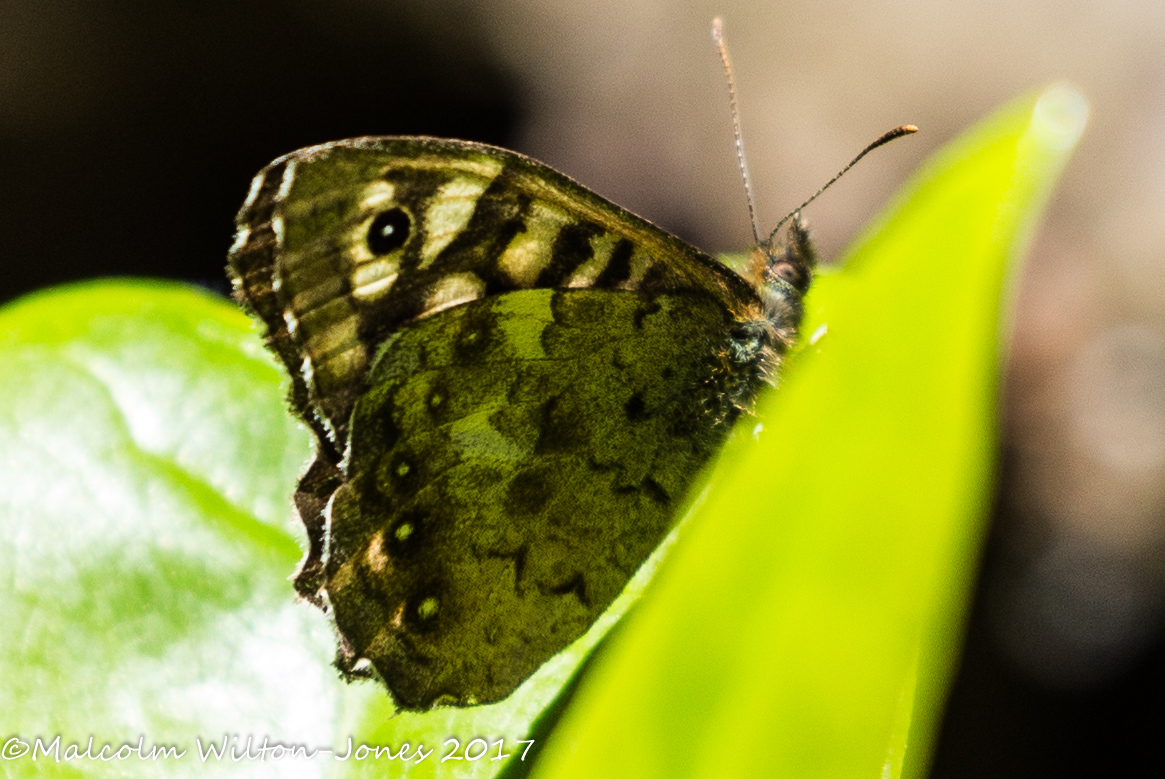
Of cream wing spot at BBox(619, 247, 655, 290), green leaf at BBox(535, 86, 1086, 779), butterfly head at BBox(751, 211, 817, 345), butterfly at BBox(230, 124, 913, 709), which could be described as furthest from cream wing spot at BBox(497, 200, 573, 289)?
green leaf at BBox(535, 86, 1086, 779)

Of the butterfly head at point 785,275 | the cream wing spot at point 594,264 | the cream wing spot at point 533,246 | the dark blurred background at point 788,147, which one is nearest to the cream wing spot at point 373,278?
the cream wing spot at point 533,246

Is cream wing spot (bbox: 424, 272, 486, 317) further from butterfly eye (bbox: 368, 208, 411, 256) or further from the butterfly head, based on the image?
the butterfly head

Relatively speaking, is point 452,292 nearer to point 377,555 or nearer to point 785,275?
point 377,555

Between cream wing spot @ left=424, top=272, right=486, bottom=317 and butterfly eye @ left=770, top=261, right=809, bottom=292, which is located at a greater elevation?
butterfly eye @ left=770, top=261, right=809, bottom=292

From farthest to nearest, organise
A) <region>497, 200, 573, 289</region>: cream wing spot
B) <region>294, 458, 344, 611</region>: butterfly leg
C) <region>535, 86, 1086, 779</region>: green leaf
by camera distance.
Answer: <region>497, 200, 573, 289</region>: cream wing spot < <region>294, 458, 344, 611</region>: butterfly leg < <region>535, 86, 1086, 779</region>: green leaf

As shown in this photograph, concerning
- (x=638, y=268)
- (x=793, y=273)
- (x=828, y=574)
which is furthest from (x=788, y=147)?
(x=828, y=574)

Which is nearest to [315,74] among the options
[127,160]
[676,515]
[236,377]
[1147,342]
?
[127,160]

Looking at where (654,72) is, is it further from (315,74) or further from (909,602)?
(909,602)

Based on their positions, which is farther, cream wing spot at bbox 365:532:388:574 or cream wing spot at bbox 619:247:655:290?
cream wing spot at bbox 619:247:655:290
